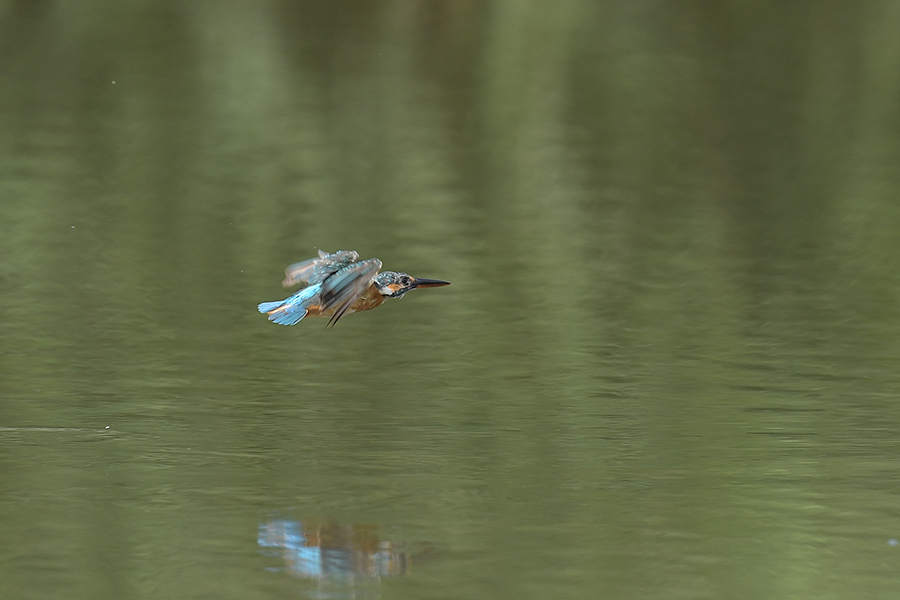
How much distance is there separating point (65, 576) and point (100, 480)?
4.31 feet

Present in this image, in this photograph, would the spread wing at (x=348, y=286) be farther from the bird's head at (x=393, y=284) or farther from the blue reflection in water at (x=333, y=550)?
the blue reflection in water at (x=333, y=550)

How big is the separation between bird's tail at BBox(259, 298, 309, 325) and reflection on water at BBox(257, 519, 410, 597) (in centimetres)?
121

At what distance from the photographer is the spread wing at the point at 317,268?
24.0 feet

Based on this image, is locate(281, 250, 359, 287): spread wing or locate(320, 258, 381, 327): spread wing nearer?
locate(320, 258, 381, 327): spread wing

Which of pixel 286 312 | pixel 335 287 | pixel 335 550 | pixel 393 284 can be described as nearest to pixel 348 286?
pixel 335 287

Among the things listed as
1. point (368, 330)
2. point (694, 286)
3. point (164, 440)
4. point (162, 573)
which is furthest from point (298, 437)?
point (694, 286)

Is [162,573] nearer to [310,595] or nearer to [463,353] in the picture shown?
[310,595]

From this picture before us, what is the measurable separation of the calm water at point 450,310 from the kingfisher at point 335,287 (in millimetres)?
705

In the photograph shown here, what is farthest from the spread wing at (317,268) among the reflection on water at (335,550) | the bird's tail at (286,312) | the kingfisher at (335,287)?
the reflection on water at (335,550)

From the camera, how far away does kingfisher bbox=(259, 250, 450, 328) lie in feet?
22.5

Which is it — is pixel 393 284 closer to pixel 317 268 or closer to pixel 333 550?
pixel 317 268

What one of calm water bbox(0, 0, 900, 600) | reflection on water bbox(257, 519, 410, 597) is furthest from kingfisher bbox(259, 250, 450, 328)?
reflection on water bbox(257, 519, 410, 597)

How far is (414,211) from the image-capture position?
14.7m

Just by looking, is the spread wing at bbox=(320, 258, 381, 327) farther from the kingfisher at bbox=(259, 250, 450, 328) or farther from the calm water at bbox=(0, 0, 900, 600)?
the calm water at bbox=(0, 0, 900, 600)
